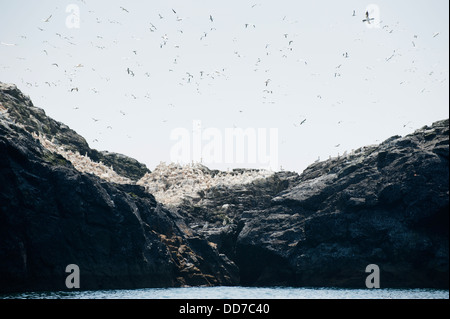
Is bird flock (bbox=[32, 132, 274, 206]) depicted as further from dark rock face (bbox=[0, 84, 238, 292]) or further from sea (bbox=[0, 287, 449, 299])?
sea (bbox=[0, 287, 449, 299])

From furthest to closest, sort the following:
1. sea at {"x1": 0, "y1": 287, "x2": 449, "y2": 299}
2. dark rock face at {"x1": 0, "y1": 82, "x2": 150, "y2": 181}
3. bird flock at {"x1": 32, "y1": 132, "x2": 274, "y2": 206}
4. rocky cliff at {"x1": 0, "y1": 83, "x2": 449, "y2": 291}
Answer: bird flock at {"x1": 32, "y1": 132, "x2": 274, "y2": 206} < dark rock face at {"x1": 0, "y1": 82, "x2": 150, "y2": 181} < rocky cliff at {"x1": 0, "y1": 83, "x2": 449, "y2": 291} < sea at {"x1": 0, "y1": 287, "x2": 449, "y2": 299}

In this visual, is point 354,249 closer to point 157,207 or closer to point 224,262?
point 224,262

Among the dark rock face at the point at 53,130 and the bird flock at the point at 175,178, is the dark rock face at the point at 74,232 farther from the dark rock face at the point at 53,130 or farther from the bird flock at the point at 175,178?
the dark rock face at the point at 53,130

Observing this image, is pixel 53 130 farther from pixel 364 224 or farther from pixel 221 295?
pixel 221 295

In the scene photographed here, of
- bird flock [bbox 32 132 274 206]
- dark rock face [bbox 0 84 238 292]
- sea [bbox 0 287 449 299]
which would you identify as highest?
bird flock [bbox 32 132 274 206]

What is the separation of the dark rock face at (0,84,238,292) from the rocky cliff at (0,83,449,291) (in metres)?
0.12

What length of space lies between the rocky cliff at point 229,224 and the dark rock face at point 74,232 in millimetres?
123

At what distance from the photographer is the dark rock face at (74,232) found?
47.5m

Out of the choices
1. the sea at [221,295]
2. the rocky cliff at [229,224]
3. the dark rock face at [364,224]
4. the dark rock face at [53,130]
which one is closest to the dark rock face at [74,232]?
the rocky cliff at [229,224]

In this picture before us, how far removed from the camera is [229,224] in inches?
3226

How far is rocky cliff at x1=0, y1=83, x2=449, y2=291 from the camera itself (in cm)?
5009

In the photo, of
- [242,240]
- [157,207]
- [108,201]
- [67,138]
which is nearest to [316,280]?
[242,240]

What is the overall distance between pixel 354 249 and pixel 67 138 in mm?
59087

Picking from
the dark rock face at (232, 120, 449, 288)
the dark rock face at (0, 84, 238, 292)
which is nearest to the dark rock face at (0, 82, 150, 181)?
the dark rock face at (0, 84, 238, 292)
